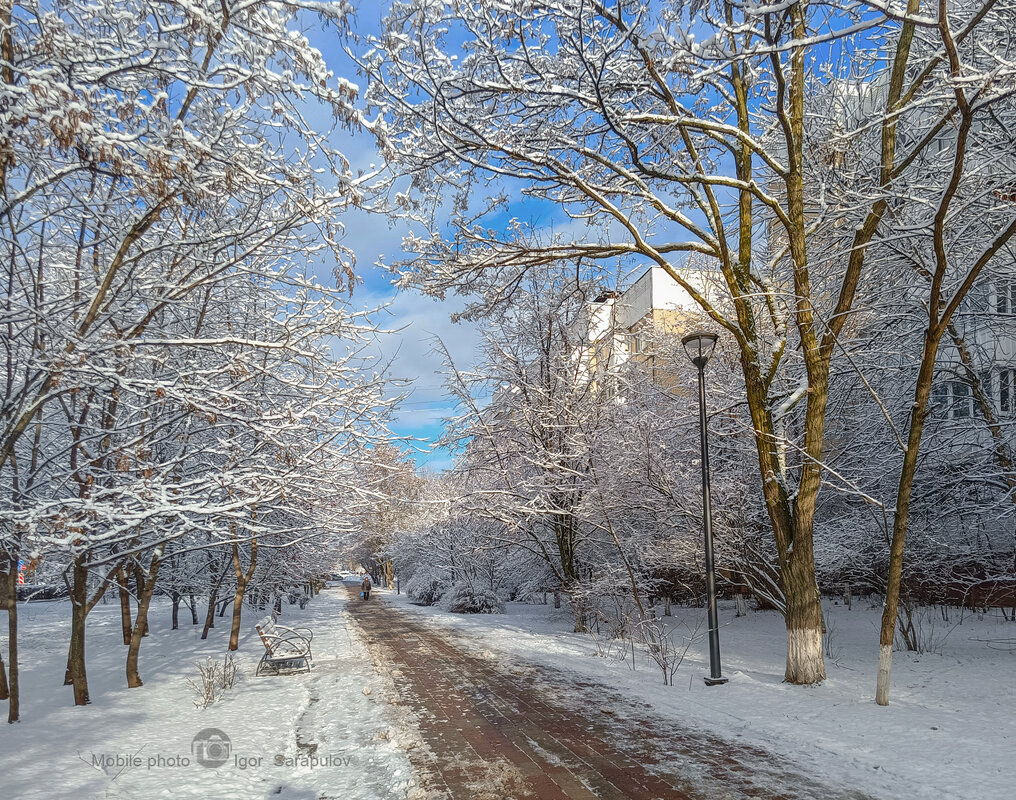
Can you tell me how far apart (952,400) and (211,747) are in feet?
45.4

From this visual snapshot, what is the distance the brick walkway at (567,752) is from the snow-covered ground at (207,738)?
1.78 ft

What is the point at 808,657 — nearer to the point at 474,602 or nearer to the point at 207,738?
the point at 207,738

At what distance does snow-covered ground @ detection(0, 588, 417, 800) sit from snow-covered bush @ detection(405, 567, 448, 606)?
74.0ft

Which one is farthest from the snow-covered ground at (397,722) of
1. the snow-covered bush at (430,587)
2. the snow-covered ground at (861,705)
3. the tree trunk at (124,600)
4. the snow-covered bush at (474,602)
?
the snow-covered bush at (430,587)

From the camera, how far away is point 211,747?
6.76 metres

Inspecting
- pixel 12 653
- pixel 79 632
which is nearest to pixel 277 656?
pixel 79 632

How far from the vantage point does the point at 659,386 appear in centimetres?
1808

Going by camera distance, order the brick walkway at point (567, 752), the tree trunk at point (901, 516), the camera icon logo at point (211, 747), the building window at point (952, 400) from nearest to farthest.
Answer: the brick walkway at point (567, 752) → the camera icon logo at point (211, 747) → the tree trunk at point (901, 516) → the building window at point (952, 400)

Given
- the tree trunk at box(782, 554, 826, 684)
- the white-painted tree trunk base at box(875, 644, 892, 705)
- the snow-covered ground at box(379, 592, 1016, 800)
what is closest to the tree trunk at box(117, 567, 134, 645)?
the snow-covered ground at box(379, 592, 1016, 800)

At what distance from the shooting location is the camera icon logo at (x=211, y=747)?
633cm

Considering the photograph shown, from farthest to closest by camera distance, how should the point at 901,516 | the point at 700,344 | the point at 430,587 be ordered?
the point at 430,587, the point at 700,344, the point at 901,516

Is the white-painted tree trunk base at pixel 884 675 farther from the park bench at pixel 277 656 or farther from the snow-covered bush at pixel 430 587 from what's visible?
the snow-covered bush at pixel 430 587

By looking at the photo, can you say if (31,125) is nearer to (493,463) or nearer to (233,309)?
(233,309)

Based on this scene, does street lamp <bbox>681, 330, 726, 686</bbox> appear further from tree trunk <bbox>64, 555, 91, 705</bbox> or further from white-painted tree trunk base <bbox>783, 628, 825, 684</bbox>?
tree trunk <bbox>64, 555, 91, 705</bbox>
